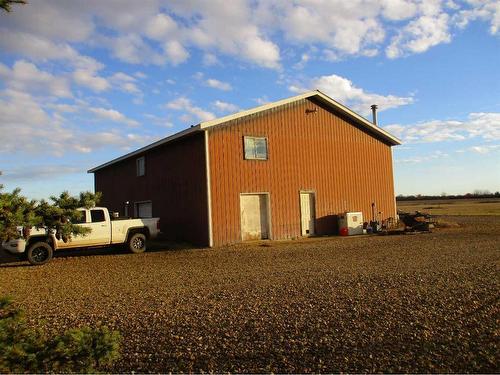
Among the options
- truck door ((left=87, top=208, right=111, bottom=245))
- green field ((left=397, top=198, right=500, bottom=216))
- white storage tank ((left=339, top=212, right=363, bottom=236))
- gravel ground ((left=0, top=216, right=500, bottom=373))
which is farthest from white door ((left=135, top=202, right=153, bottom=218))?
green field ((left=397, top=198, right=500, bottom=216))

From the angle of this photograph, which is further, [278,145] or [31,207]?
[278,145]

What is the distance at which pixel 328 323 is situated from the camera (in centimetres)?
599

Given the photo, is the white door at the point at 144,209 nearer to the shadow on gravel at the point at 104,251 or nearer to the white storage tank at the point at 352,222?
the shadow on gravel at the point at 104,251

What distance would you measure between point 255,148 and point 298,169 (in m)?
2.49

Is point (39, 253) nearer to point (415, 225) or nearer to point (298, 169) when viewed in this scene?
point (298, 169)

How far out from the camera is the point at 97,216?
15555 mm

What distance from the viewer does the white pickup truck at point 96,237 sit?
45.2ft

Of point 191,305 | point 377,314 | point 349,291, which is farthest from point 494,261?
point 191,305

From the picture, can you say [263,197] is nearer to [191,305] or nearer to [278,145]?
[278,145]

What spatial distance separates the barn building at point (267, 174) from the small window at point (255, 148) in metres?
0.04

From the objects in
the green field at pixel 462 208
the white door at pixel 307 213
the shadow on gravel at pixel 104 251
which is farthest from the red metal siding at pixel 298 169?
the green field at pixel 462 208

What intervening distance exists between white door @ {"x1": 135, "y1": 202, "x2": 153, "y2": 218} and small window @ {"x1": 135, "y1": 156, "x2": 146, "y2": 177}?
1.56 metres

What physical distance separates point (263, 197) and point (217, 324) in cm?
1310

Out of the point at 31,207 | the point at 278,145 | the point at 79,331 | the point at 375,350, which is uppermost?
the point at 278,145
